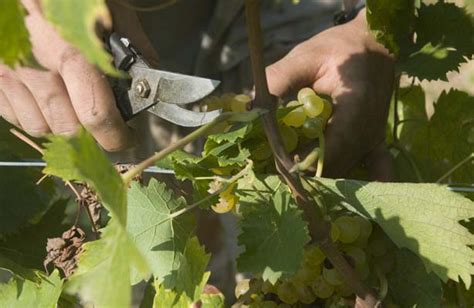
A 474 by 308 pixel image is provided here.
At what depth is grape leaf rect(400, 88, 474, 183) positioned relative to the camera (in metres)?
A: 1.18

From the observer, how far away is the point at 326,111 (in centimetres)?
100

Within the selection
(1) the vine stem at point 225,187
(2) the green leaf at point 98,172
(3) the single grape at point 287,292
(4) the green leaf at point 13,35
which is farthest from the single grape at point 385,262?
(4) the green leaf at point 13,35

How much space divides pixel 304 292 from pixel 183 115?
0.78ft

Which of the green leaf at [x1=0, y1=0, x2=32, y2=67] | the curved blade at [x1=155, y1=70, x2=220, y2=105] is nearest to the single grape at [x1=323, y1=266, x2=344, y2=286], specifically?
the curved blade at [x1=155, y1=70, x2=220, y2=105]

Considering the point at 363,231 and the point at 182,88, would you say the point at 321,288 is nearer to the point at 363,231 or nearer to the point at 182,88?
the point at 363,231

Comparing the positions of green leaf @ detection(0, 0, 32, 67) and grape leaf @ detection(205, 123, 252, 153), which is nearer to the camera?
green leaf @ detection(0, 0, 32, 67)

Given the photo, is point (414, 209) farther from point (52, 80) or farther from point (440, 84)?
point (440, 84)

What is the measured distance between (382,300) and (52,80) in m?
0.47

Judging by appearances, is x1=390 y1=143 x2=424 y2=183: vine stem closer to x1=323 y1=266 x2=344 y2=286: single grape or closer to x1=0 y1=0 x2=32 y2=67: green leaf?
x1=323 y1=266 x2=344 y2=286: single grape

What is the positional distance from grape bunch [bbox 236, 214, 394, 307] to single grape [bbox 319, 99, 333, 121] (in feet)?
0.46

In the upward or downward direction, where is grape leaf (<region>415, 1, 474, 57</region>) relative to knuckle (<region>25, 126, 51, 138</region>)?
downward

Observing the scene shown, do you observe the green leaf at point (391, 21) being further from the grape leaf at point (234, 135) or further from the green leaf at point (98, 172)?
the green leaf at point (98, 172)

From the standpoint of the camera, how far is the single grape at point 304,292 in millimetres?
899

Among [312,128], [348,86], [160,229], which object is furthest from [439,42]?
[160,229]
